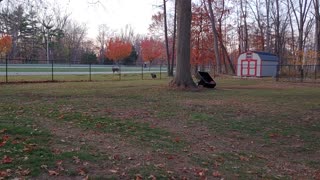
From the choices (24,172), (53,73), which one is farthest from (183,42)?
(53,73)

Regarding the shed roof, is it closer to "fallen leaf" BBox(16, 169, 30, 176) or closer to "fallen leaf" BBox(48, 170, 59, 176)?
"fallen leaf" BBox(48, 170, 59, 176)

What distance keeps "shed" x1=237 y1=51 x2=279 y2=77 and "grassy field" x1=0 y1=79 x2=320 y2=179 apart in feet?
97.5

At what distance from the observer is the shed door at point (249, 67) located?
1635 inches

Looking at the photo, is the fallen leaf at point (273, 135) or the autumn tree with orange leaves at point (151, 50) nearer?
the fallen leaf at point (273, 135)

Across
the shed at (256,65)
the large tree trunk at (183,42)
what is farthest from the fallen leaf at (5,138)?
the shed at (256,65)

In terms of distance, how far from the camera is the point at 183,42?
19.3 meters

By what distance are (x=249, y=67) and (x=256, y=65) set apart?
970mm

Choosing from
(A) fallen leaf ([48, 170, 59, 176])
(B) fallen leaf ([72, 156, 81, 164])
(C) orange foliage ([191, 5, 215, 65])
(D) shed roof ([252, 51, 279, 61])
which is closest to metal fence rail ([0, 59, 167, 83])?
(C) orange foliage ([191, 5, 215, 65])

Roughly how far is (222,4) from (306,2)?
1096 centimetres

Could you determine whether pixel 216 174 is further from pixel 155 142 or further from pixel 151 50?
pixel 151 50

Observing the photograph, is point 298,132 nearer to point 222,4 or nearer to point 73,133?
point 73,133

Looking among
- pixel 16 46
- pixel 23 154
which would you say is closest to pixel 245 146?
pixel 23 154

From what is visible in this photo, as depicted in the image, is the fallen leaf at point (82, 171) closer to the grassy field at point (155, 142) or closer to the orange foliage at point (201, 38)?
the grassy field at point (155, 142)

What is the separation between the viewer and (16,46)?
243ft
